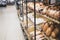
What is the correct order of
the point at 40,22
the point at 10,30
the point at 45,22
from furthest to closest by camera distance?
the point at 10,30, the point at 40,22, the point at 45,22

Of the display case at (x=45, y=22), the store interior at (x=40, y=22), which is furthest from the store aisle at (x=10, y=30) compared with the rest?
the display case at (x=45, y=22)

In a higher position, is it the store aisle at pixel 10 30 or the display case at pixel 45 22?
the display case at pixel 45 22

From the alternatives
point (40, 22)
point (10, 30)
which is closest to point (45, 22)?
point (40, 22)

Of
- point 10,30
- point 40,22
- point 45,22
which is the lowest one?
point 10,30

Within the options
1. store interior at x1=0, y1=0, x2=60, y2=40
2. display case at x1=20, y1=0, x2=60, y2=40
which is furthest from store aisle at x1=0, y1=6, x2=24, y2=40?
display case at x1=20, y1=0, x2=60, y2=40

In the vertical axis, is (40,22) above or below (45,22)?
below

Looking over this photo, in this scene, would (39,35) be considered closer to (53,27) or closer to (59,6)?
(53,27)

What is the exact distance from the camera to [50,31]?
8.52 ft

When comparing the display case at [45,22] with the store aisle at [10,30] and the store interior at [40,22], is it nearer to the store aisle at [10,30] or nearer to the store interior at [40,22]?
the store interior at [40,22]

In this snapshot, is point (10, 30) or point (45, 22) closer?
point (45, 22)

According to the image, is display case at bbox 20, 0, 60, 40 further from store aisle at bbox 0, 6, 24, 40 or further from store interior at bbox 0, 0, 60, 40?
store aisle at bbox 0, 6, 24, 40

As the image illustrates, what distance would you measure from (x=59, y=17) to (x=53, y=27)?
0.57 metres

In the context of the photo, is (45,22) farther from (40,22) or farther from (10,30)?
(10,30)

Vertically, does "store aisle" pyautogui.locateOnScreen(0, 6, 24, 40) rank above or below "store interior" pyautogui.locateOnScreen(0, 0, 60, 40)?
below
